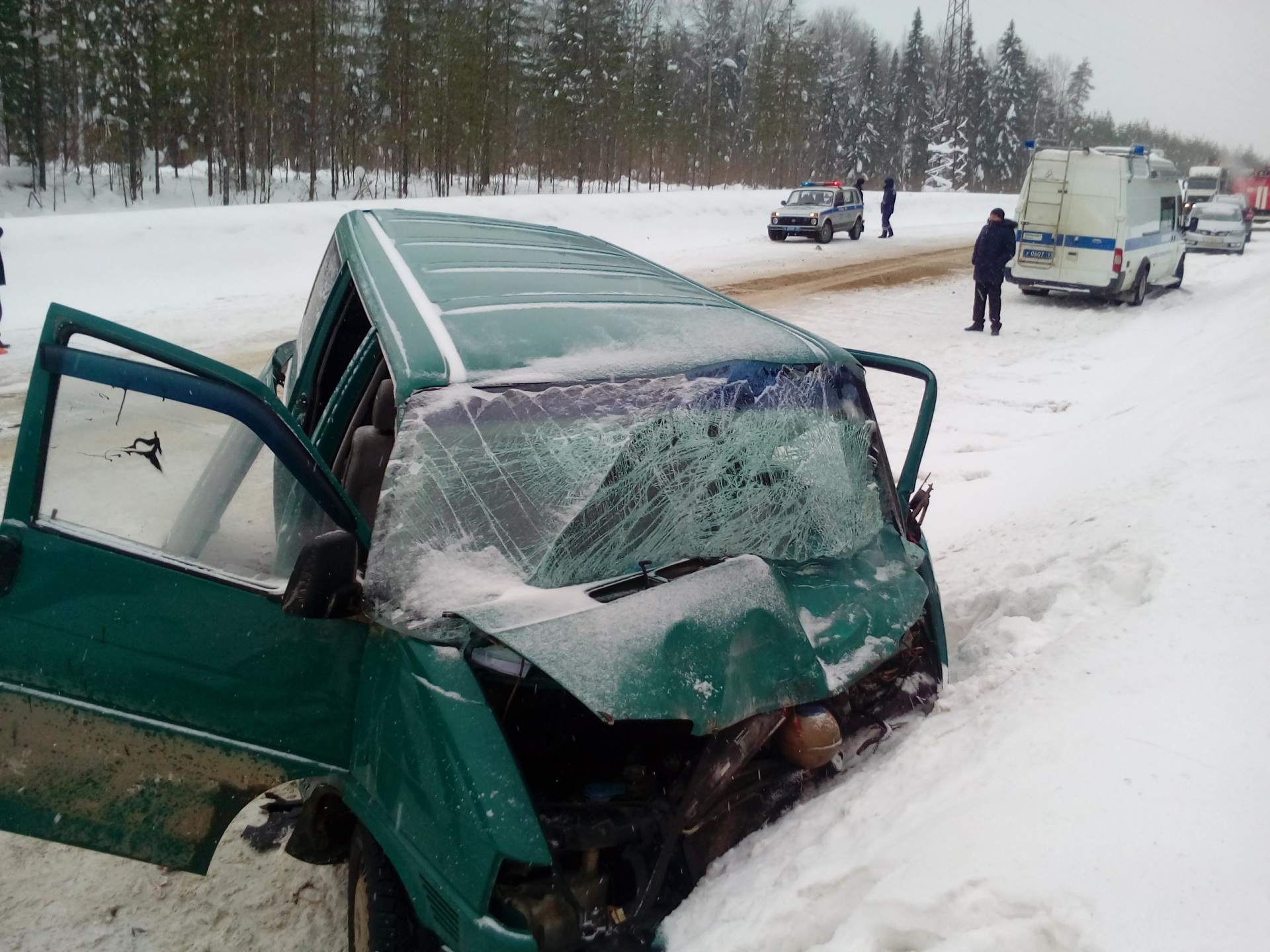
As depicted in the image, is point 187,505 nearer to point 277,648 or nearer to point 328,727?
point 277,648

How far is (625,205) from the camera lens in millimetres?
22672

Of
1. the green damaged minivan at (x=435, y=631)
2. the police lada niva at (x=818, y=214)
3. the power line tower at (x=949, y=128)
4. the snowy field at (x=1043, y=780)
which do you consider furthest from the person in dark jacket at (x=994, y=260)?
the power line tower at (x=949, y=128)

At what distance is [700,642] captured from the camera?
6.69 ft

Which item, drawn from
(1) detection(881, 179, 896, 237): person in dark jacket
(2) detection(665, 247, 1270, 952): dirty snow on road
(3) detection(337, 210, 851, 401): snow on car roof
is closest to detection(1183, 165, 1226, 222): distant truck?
(1) detection(881, 179, 896, 237): person in dark jacket

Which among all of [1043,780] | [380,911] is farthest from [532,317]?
[1043,780]

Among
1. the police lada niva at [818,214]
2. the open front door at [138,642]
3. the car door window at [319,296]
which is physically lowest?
the open front door at [138,642]

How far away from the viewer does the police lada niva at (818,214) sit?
21344 millimetres

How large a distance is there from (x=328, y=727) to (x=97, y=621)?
0.56 meters

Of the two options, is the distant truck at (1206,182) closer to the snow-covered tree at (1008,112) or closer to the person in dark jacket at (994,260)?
the snow-covered tree at (1008,112)

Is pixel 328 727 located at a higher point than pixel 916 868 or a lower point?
higher

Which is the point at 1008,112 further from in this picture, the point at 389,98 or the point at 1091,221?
the point at 1091,221

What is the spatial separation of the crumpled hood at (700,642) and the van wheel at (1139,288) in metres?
13.7

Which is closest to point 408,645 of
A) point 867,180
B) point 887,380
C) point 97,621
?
point 97,621

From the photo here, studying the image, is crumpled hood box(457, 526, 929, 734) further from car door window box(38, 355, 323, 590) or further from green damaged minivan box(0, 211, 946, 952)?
car door window box(38, 355, 323, 590)
